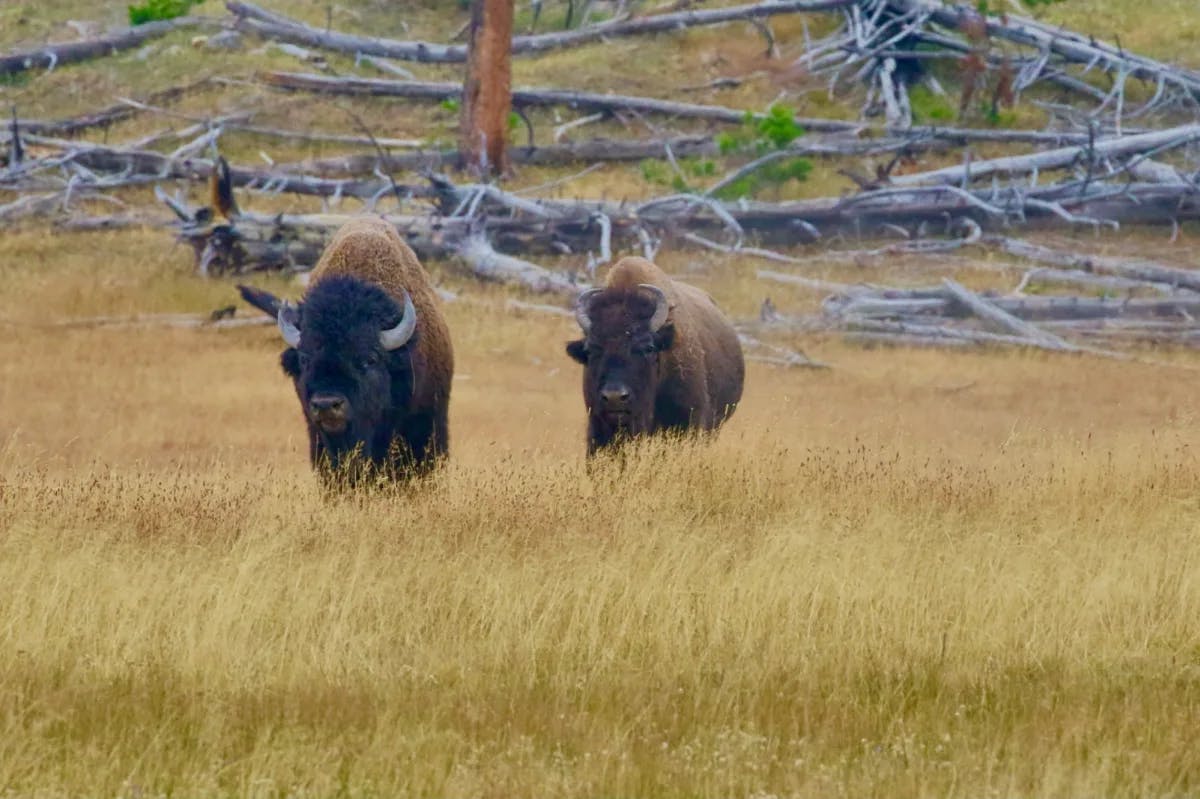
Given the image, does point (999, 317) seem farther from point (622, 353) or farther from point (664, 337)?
point (622, 353)

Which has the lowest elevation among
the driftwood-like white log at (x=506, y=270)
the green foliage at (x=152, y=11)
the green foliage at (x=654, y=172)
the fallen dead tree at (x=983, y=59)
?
the driftwood-like white log at (x=506, y=270)

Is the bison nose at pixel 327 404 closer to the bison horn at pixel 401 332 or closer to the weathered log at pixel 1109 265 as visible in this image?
the bison horn at pixel 401 332

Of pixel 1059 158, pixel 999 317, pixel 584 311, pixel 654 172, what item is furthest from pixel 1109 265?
pixel 584 311

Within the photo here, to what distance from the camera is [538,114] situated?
3475cm

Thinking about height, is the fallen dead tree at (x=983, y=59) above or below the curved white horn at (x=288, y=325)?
above

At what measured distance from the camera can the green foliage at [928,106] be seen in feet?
107

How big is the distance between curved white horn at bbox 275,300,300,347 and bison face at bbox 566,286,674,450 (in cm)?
198

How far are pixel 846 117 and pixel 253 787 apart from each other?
28.8 meters

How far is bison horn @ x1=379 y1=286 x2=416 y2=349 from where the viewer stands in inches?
446

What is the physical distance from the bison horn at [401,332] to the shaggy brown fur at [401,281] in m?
0.32

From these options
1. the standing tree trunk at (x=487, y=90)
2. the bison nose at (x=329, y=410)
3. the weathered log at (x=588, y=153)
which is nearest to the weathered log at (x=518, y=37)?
the weathered log at (x=588, y=153)

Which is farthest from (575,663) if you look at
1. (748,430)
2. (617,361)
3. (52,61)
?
(52,61)

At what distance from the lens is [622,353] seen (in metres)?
12.1

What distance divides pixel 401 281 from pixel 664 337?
71.4 inches
